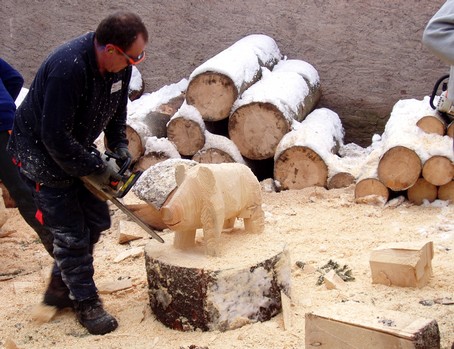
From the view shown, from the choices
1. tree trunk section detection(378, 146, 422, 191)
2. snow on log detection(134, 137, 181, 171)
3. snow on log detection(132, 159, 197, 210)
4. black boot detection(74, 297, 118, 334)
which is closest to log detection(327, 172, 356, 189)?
tree trunk section detection(378, 146, 422, 191)

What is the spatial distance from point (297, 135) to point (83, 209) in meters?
2.62

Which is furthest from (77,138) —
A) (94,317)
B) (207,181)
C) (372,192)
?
(372,192)

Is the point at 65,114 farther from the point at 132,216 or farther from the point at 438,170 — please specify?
the point at 438,170

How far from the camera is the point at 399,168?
5.26 meters

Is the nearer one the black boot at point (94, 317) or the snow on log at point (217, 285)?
the snow on log at point (217, 285)

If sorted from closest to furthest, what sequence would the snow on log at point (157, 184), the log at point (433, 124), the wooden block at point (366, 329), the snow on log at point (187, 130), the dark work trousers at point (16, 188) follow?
the wooden block at point (366, 329) < the dark work trousers at point (16, 188) < the snow on log at point (157, 184) < the log at point (433, 124) < the snow on log at point (187, 130)

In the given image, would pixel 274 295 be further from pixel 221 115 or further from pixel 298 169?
pixel 221 115

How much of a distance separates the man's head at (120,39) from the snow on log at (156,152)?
107 inches

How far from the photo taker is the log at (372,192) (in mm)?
5367

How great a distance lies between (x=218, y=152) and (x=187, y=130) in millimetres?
367

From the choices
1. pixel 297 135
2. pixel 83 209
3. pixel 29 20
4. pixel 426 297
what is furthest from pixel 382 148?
pixel 29 20

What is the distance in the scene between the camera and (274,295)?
11.3ft

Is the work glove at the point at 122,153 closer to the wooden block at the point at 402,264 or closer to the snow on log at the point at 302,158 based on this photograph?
the wooden block at the point at 402,264

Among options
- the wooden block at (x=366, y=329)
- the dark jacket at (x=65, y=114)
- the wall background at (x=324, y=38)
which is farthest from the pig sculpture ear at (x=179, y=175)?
the wall background at (x=324, y=38)
